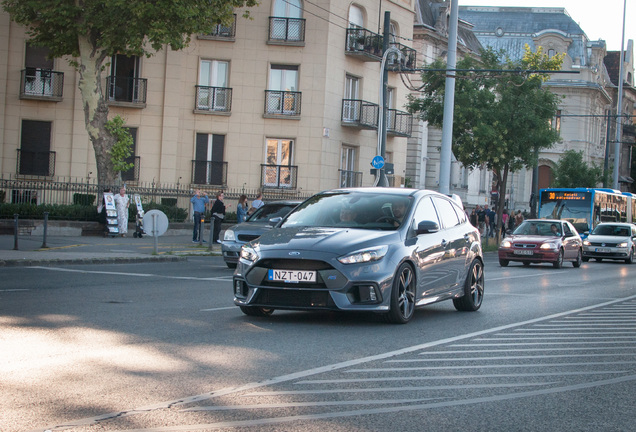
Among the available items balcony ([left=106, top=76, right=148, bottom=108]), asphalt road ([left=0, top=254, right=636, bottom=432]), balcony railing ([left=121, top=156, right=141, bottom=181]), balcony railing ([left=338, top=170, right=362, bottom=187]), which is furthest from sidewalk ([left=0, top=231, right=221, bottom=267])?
balcony railing ([left=338, top=170, right=362, bottom=187])

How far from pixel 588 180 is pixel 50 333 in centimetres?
5818

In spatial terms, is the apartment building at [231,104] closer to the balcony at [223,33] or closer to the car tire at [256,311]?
the balcony at [223,33]

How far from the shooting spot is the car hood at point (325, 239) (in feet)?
31.8

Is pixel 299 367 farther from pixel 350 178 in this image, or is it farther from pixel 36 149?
pixel 350 178

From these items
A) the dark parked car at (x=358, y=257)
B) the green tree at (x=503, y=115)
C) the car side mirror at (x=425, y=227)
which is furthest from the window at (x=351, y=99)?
the car side mirror at (x=425, y=227)

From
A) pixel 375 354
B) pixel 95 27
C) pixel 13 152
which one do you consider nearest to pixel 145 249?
pixel 95 27

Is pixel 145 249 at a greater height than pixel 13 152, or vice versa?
pixel 13 152

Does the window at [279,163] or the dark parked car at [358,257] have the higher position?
the window at [279,163]

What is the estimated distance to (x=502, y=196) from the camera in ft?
133

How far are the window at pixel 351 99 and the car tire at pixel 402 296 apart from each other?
3105 centimetres

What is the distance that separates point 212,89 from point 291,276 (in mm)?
30473

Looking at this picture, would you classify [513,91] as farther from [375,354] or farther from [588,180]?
[375,354]

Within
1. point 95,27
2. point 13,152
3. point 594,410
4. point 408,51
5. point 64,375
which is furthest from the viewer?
point 408,51

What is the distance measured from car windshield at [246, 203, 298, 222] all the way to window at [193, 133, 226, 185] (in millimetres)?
18366
